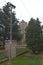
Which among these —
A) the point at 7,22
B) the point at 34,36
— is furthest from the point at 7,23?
the point at 34,36

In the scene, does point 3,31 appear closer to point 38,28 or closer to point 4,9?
point 4,9

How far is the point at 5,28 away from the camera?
112 feet

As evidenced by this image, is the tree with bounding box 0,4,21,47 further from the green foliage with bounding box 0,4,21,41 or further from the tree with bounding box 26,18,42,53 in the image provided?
the tree with bounding box 26,18,42,53

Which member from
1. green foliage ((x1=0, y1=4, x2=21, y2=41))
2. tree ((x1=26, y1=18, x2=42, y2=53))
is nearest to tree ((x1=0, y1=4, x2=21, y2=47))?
green foliage ((x1=0, y1=4, x2=21, y2=41))

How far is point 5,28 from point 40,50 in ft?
35.4

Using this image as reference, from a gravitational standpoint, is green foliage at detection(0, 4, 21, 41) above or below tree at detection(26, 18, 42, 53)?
above

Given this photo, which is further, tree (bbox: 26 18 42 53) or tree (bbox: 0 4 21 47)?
tree (bbox: 0 4 21 47)

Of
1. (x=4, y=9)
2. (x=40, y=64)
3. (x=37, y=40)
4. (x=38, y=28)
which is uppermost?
(x=4, y=9)

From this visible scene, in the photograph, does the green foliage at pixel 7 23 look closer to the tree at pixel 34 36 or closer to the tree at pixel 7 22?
the tree at pixel 7 22

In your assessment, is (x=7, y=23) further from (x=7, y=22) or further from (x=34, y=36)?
(x=34, y=36)

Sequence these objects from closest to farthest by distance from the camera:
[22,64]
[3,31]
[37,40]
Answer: [22,64] < [37,40] < [3,31]

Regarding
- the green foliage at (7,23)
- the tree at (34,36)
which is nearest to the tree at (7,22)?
the green foliage at (7,23)

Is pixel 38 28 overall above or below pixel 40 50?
above

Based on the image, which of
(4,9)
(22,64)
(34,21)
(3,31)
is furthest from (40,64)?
(4,9)
